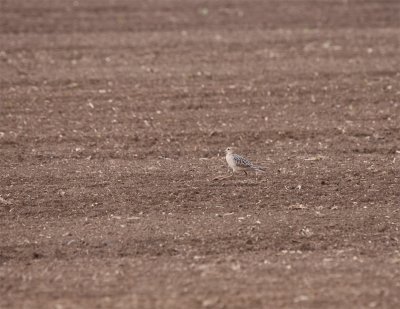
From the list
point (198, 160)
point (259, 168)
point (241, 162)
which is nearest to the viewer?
point (241, 162)

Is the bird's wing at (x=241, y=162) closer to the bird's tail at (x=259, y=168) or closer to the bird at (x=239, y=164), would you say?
the bird at (x=239, y=164)

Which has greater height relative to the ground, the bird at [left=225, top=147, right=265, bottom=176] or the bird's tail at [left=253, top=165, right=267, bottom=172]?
the bird at [left=225, top=147, right=265, bottom=176]

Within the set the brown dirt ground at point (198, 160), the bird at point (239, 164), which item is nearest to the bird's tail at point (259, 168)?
the bird at point (239, 164)

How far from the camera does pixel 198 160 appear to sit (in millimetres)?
13344

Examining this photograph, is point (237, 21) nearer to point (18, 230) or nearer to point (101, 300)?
point (18, 230)

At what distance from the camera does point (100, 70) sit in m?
18.8

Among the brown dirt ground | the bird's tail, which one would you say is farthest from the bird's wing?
the brown dirt ground

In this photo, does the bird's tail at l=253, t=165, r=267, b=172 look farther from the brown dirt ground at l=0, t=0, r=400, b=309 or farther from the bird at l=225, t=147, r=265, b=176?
the brown dirt ground at l=0, t=0, r=400, b=309

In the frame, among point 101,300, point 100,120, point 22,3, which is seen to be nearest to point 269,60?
point 100,120

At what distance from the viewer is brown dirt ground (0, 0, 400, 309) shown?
9070mm

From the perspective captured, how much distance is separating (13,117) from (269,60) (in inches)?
244

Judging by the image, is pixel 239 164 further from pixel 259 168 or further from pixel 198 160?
pixel 198 160

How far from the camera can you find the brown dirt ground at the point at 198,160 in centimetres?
907

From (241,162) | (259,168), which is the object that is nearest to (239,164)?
(241,162)
